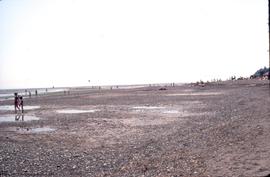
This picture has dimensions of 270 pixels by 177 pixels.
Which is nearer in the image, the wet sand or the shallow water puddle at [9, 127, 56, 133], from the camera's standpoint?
the wet sand

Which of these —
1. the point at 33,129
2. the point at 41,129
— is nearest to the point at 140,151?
the point at 41,129

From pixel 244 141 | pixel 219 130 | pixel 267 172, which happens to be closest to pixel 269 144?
pixel 244 141

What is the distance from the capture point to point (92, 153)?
54.2 feet

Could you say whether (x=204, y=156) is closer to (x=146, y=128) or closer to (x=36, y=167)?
(x=36, y=167)

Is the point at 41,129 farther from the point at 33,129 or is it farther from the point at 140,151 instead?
the point at 140,151

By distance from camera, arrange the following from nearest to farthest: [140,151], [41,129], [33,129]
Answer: [140,151], [41,129], [33,129]

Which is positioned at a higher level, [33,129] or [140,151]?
[33,129]

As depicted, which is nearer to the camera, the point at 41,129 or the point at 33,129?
the point at 41,129

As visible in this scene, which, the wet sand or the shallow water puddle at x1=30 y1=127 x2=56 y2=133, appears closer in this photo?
the wet sand

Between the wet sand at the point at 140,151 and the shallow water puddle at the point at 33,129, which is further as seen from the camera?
the shallow water puddle at the point at 33,129

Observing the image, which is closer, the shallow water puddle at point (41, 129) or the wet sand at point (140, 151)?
the wet sand at point (140, 151)

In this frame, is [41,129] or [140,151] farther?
[41,129]

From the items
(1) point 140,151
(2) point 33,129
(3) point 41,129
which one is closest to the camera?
(1) point 140,151

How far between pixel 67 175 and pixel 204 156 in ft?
17.6
